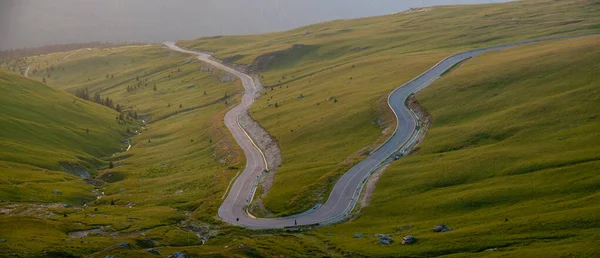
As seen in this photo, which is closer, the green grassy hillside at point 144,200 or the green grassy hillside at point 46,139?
the green grassy hillside at point 144,200

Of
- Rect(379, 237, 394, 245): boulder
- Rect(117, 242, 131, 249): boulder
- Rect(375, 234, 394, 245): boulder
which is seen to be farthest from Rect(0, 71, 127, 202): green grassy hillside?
Rect(379, 237, 394, 245): boulder

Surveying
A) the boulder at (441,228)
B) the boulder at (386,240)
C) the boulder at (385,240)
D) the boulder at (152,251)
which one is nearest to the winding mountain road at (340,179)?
the boulder at (385,240)

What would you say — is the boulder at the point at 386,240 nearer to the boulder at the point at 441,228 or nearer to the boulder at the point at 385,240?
the boulder at the point at 385,240

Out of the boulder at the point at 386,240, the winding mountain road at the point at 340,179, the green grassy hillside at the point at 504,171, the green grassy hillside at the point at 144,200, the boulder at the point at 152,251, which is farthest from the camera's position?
the winding mountain road at the point at 340,179

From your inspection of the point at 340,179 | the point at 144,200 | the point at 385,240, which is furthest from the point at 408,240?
the point at 144,200

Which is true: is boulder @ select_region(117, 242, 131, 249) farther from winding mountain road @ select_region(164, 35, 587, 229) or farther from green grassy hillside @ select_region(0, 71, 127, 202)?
green grassy hillside @ select_region(0, 71, 127, 202)

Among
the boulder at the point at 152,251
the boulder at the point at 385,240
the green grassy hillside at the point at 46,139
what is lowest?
the boulder at the point at 385,240
